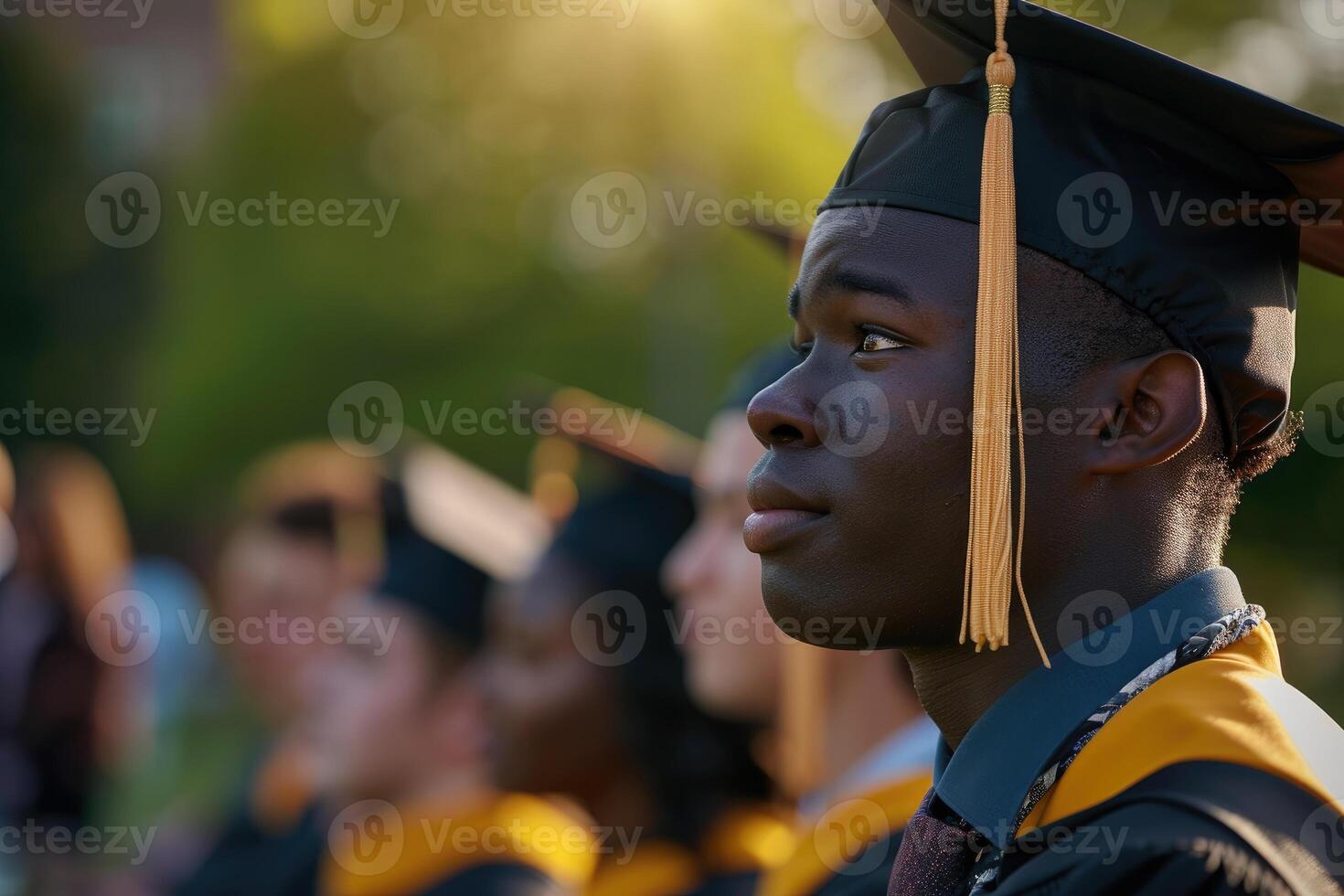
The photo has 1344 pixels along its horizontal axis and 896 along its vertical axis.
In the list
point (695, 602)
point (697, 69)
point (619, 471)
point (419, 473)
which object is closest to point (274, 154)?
point (697, 69)

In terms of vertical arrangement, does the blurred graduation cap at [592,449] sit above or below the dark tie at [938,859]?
above

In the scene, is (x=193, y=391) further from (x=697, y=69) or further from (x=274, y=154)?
(x=697, y=69)

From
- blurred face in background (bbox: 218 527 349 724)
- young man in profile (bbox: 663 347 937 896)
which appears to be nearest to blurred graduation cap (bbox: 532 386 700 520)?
young man in profile (bbox: 663 347 937 896)

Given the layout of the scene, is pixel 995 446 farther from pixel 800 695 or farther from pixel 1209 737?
pixel 800 695

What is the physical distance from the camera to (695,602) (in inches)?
147

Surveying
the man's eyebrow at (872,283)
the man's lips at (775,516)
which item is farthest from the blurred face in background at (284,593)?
the man's eyebrow at (872,283)

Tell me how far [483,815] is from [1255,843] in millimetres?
3069

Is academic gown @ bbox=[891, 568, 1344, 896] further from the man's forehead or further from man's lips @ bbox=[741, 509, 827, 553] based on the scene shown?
the man's forehead

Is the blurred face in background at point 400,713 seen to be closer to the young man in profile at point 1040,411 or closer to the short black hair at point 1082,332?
the young man in profile at point 1040,411

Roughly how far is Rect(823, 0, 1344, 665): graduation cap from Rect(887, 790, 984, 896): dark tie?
22 centimetres

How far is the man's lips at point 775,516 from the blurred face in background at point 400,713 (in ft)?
9.71

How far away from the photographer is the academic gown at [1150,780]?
1.54 meters

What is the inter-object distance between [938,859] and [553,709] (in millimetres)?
2610

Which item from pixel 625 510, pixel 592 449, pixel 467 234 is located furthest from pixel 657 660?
pixel 467 234
